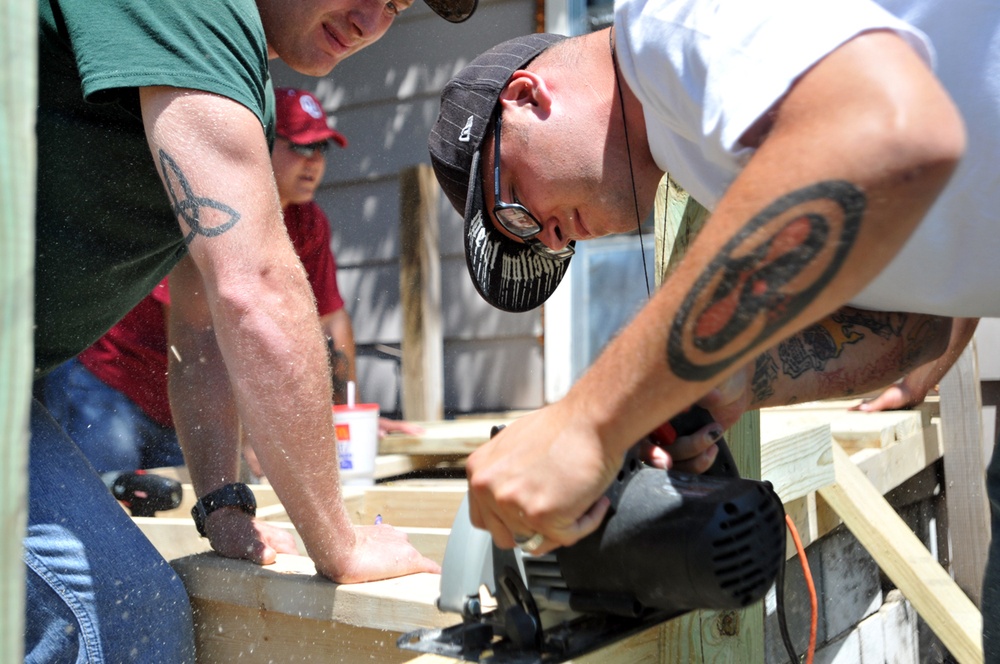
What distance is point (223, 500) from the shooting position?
2096 millimetres

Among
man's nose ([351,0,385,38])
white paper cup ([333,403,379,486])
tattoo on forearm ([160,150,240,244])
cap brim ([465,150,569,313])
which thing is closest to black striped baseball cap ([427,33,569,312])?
cap brim ([465,150,569,313])

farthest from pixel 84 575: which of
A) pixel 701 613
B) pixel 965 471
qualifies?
pixel 965 471

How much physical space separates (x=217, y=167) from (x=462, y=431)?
2261mm

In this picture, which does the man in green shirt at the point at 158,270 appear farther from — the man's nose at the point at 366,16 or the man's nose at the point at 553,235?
the man's nose at the point at 553,235

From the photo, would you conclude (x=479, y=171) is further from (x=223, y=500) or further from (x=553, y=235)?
(x=223, y=500)

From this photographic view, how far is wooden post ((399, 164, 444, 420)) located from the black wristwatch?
2425mm

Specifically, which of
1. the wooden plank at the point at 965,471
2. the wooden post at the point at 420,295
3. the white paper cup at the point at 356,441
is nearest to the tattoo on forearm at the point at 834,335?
the white paper cup at the point at 356,441

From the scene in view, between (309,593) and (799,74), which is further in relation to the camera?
(309,593)

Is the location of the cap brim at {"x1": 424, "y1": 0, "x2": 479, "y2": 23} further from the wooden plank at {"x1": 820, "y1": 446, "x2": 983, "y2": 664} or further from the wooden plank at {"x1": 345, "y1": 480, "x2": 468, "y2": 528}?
the wooden plank at {"x1": 820, "y1": 446, "x2": 983, "y2": 664}

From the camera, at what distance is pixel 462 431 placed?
3.69 m

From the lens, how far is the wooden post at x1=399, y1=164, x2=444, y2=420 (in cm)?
448

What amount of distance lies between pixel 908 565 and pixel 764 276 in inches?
77.6

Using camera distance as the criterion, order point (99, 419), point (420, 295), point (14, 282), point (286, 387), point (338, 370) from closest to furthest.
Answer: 1. point (14, 282)
2. point (286, 387)
3. point (99, 419)
4. point (338, 370)
5. point (420, 295)

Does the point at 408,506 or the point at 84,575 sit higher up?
the point at 84,575
